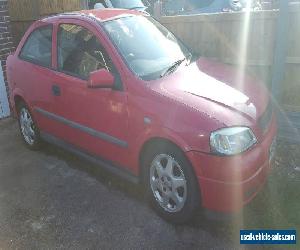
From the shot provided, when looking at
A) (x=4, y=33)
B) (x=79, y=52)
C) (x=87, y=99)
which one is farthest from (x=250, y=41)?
(x=4, y=33)

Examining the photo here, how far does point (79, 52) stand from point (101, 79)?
814mm

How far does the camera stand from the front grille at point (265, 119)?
349 cm

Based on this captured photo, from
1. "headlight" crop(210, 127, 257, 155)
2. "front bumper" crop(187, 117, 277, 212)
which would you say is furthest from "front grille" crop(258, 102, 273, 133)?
"headlight" crop(210, 127, 257, 155)

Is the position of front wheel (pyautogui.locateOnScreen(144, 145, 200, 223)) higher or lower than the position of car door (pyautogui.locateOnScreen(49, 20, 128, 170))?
lower

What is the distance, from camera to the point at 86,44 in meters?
4.29

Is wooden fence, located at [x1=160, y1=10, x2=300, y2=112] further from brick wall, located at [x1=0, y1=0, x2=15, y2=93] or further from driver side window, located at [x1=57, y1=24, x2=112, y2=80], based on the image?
brick wall, located at [x1=0, y1=0, x2=15, y2=93]

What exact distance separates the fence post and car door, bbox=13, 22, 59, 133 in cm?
303

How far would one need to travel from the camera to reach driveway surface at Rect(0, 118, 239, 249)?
3.52 m

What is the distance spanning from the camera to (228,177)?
10.3 feet

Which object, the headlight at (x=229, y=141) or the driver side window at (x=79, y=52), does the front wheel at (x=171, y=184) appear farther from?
the driver side window at (x=79, y=52)

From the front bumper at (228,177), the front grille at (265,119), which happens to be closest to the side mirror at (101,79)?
the front bumper at (228,177)

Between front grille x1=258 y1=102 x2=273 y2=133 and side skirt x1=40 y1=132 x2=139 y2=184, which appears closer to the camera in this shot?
front grille x1=258 y1=102 x2=273 y2=133

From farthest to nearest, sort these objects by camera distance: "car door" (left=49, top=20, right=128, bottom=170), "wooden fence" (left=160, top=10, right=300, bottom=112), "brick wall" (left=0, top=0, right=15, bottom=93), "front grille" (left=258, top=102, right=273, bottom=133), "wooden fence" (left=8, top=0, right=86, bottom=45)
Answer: "wooden fence" (left=8, top=0, right=86, bottom=45), "brick wall" (left=0, top=0, right=15, bottom=93), "wooden fence" (left=160, top=10, right=300, bottom=112), "car door" (left=49, top=20, right=128, bottom=170), "front grille" (left=258, top=102, right=273, bottom=133)

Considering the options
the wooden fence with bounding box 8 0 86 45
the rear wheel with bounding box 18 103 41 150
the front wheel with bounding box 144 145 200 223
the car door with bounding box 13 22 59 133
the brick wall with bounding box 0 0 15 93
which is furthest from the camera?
the wooden fence with bounding box 8 0 86 45
